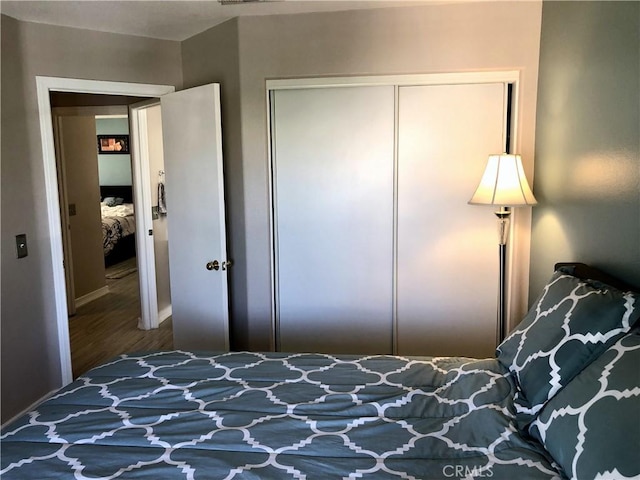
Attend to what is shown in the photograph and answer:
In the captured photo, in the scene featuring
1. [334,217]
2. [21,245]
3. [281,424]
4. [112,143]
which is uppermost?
[112,143]

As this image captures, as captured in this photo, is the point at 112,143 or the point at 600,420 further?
the point at 112,143

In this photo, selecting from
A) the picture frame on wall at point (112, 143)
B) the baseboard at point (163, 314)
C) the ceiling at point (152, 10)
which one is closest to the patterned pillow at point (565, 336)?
the ceiling at point (152, 10)

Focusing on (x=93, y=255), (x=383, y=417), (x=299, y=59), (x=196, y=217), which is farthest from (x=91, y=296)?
(x=383, y=417)

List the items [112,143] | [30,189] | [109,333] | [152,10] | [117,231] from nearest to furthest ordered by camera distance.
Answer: [152,10] → [30,189] → [109,333] → [117,231] → [112,143]

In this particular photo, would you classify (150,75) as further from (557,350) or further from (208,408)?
(557,350)

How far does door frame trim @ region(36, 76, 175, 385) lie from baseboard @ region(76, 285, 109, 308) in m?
2.36

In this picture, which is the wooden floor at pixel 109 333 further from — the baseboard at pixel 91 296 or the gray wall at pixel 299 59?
the gray wall at pixel 299 59

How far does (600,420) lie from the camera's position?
3.92ft

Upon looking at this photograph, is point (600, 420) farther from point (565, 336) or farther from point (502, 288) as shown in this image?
point (502, 288)

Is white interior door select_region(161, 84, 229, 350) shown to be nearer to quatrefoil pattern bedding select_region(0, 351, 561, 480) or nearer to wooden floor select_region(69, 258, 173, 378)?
wooden floor select_region(69, 258, 173, 378)

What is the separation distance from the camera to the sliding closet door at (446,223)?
297cm

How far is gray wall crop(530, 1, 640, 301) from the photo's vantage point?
72.6 inches

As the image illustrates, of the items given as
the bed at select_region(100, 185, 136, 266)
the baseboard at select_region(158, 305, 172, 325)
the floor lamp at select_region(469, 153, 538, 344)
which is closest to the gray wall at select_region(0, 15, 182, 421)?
the baseboard at select_region(158, 305, 172, 325)

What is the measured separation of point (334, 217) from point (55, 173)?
174 centimetres
